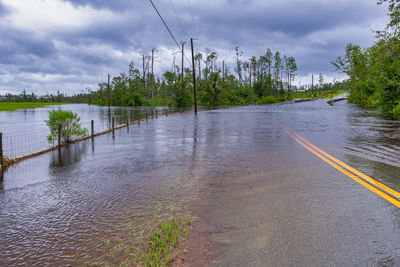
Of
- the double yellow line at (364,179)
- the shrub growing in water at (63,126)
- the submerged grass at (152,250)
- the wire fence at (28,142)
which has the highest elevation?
the shrub growing in water at (63,126)

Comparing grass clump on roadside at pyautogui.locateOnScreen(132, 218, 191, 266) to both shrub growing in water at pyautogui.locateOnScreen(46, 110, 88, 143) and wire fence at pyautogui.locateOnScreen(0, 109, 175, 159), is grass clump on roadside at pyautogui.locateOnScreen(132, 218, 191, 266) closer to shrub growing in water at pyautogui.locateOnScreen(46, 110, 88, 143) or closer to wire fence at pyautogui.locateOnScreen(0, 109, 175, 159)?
wire fence at pyautogui.locateOnScreen(0, 109, 175, 159)

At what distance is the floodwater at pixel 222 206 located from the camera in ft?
11.2

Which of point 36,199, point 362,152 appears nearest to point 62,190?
point 36,199

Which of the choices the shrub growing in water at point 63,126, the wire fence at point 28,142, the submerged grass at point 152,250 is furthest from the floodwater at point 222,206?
the shrub growing in water at point 63,126

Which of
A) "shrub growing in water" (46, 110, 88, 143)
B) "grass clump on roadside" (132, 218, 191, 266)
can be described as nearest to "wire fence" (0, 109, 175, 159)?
"shrub growing in water" (46, 110, 88, 143)

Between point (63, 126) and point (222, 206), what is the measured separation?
10.8 m

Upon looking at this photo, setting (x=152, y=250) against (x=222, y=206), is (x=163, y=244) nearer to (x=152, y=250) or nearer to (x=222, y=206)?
(x=152, y=250)

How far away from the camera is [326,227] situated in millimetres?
3967

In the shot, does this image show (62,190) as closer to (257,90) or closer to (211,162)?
(211,162)

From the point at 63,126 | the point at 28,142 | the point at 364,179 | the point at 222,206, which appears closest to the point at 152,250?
the point at 222,206

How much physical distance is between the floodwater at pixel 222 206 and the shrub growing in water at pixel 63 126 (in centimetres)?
420

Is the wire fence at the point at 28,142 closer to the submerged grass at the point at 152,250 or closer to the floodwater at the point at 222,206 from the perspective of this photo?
the floodwater at the point at 222,206

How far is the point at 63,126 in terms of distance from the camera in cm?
1357

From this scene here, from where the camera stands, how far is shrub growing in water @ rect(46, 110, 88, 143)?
13219 millimetres
